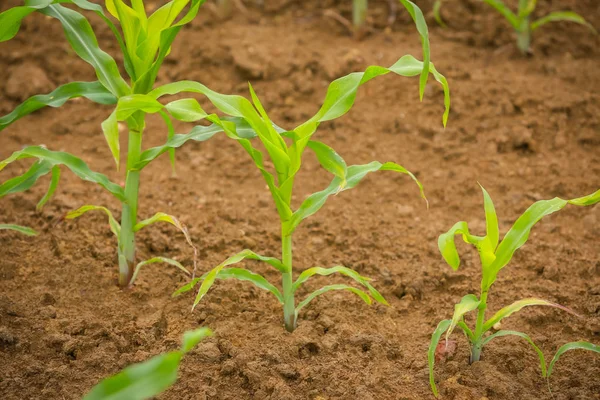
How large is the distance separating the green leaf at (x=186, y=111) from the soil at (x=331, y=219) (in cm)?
74

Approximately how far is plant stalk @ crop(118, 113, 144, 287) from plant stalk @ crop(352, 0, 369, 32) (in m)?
2.03

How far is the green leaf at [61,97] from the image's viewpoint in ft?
7.98

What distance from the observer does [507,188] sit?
130 inches

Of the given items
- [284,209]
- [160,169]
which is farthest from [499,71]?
[284,209]

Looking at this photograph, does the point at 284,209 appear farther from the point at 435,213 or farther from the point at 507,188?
the point at 507,188

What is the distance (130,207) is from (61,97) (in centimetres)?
44

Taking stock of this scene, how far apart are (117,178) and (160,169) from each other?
205 mm

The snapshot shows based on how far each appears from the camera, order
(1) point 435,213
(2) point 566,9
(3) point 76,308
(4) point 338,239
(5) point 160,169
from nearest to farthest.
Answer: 1. (3) point 76,308
2. (4) point 338,239
3. (1) point 435,213
4. (5) point 160,169
5. (2) point 566,9

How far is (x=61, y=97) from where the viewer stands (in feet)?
8.13

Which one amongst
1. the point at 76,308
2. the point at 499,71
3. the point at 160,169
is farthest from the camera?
the point at 499,71

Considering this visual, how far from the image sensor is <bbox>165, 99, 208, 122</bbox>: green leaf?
220 cm

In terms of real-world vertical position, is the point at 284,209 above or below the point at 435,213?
above

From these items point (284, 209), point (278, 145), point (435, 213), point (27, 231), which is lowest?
point (435, 213)

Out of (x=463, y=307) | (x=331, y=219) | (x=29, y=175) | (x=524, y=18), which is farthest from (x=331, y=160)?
(x=524, y=18)
